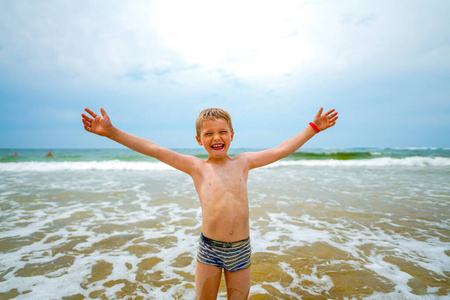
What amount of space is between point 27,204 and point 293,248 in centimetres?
674

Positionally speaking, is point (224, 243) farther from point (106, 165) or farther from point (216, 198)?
point (106, 165)

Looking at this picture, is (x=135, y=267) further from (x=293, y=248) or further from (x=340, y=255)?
(x=340, y=255)

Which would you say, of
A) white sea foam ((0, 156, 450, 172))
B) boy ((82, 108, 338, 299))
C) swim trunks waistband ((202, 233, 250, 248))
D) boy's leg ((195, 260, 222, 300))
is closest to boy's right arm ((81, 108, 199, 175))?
boy ((82, 108, 338, 299))

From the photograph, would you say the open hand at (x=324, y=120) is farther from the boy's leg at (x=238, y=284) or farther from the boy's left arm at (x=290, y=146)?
the boy's leg at (x=238, y=284)

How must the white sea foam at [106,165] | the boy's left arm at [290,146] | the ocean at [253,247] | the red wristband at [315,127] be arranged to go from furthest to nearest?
the white sea foam at [106,165]
the ocean at [253,247]
the red wristband at [315,127]
the boy's left arm at [290,146]

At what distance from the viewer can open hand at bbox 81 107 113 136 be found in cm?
216

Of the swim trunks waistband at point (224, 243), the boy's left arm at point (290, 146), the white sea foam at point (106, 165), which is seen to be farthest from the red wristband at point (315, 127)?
the white sea foam at point (106, 165)

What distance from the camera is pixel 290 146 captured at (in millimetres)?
2551

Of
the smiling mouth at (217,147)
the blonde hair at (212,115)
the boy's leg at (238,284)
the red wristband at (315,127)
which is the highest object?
the blonde hair at (212,115)

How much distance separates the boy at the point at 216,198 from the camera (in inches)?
85.2

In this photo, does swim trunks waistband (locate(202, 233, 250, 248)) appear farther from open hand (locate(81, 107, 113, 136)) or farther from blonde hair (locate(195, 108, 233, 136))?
open hand (locate(81, 107, 113, 136))

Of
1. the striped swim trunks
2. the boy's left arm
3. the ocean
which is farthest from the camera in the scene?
the ocean

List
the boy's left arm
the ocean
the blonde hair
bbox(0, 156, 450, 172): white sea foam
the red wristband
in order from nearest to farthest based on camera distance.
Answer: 1. the blonde hair
2. the boy's left arm
3. the red wristband
4. the ocean
5. bbox(0, 156, 450, 172): white sea foam

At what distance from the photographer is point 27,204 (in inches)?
255
